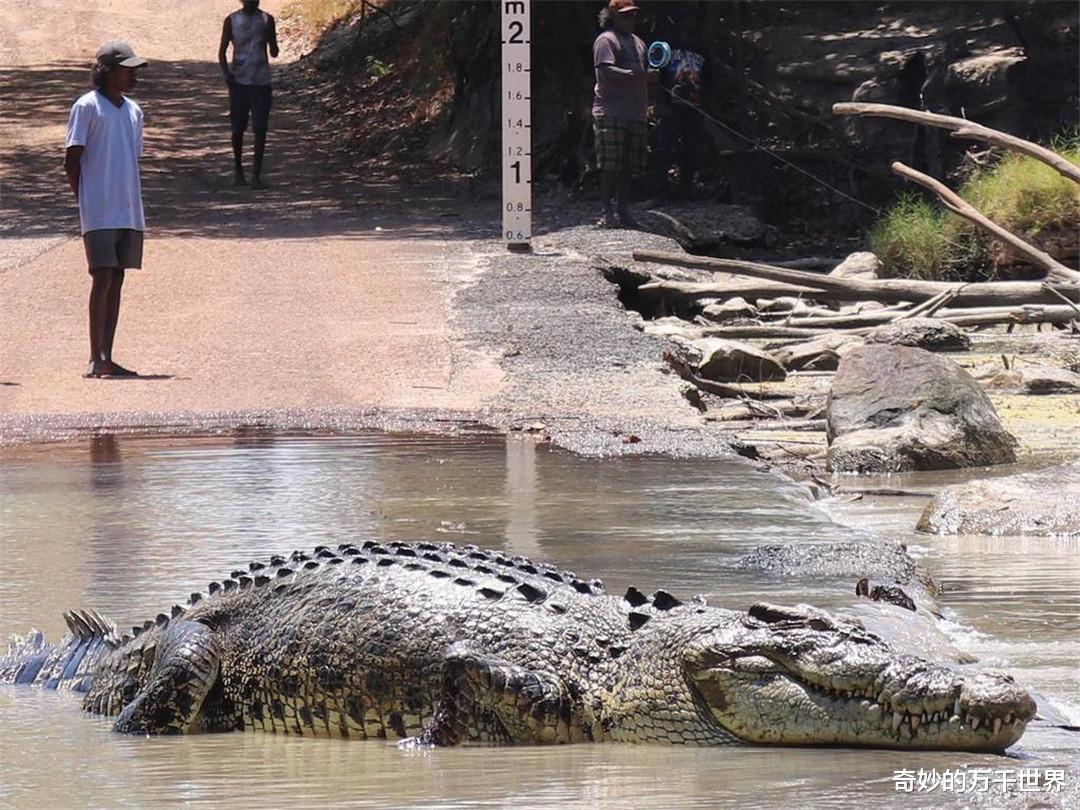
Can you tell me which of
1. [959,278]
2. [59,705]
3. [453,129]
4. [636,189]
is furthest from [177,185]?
[59,705]

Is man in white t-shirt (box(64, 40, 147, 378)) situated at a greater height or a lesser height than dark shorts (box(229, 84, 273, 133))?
lesser

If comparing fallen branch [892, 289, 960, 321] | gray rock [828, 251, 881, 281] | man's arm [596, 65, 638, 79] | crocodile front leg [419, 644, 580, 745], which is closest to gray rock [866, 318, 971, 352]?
fallen branch [892, 289, 960, 321]

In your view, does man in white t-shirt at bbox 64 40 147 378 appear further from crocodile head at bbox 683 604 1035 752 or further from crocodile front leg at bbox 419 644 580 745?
crocodile head at bbox 683 604 1035 752

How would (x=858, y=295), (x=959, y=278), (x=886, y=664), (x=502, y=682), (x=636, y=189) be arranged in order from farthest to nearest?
(x=636, y=189), (x=959, y=278), (x=858, y=295), (x=502, y=682), (x=886, y=664)

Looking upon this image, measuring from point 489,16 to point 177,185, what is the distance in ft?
15.3

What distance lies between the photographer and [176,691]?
565 centimetres

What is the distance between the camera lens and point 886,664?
4832 mm

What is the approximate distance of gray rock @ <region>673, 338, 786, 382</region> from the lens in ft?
44.4

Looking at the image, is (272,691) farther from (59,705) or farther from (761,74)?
(761,74)

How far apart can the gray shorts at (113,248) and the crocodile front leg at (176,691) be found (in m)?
7.42

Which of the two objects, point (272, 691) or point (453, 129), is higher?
point (453, 129)

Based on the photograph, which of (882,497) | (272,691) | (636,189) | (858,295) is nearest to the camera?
(272,691)

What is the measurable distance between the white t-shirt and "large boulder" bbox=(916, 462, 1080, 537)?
637cm

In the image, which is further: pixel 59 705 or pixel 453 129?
pixel 453 129
